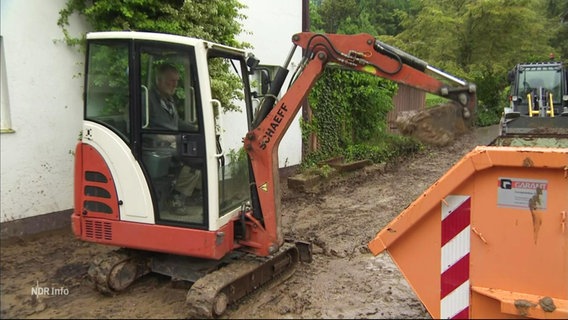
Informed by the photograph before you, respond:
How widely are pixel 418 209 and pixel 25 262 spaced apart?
173 inches

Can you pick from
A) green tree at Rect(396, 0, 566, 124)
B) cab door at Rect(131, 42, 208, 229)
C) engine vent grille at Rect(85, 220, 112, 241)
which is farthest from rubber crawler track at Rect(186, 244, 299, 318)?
green tree at Rect(396, 0, 566, 124)

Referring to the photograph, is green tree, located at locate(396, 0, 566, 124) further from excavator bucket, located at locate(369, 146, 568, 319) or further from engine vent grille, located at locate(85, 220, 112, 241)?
engine vent grille, located at locate(85, 220, 112, 241)

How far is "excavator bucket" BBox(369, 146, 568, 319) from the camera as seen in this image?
314 cm

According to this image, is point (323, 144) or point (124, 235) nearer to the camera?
point (124, 235)

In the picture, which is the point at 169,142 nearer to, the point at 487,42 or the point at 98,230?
Answer: the point at 98,230

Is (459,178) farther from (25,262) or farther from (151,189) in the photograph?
(25,262)

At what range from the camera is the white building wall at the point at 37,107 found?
5750mm

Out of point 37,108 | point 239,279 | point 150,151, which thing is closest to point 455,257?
point 239,279

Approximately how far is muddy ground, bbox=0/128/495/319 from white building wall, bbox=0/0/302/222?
55cm

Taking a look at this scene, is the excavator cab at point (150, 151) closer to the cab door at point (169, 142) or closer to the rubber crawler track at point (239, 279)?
the cab door at point (169, 142)

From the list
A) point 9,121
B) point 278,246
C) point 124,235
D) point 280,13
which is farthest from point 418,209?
point 280,13

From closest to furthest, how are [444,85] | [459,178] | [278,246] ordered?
[459,178] → [444,85] → [278,246]

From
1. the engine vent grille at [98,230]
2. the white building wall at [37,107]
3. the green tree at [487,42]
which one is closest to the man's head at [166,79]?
the engine vent grille at [98,230]

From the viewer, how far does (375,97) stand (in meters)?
12.9
